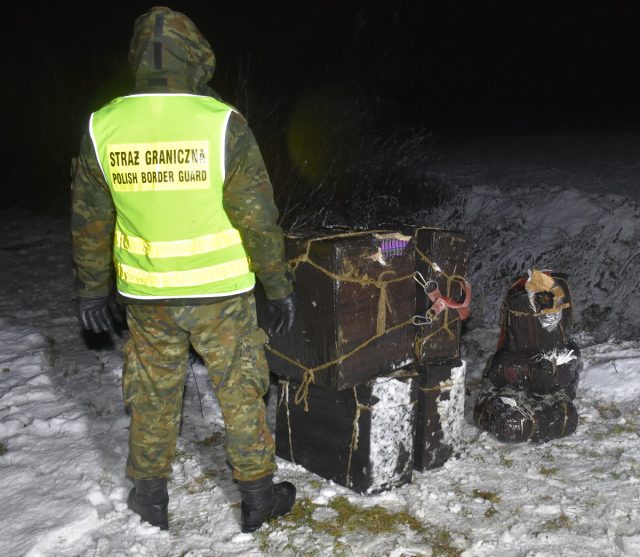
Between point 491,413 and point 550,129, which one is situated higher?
point 550,129

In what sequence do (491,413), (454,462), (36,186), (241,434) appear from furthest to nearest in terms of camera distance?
(36,186)
(491,413)
(454,462)
(241,434)

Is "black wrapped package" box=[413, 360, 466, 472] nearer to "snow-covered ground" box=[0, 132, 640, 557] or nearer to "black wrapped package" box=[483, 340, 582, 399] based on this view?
"snow-covered ground" box=[0, 132, 640, 557]

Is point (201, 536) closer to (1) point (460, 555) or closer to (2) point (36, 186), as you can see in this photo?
(1) point (460, 555)

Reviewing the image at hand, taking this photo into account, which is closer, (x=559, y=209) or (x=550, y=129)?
(x=559, y=209)

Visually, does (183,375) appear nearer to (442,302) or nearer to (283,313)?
(283,313)

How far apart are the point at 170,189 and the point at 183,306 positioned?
47 cm

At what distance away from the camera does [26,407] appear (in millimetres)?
3686

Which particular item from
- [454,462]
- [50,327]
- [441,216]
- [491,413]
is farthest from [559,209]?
[50,327]

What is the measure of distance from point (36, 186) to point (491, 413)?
8.86 meters

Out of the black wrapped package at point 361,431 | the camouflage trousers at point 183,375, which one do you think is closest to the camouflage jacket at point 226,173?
the camouflage trousers at point 183,375

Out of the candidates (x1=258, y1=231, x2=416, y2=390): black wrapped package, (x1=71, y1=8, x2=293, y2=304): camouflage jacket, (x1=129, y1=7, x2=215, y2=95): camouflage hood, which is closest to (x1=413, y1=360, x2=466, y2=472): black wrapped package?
(x1=258, y1=231, x2=416, y2=390): black wrapped package

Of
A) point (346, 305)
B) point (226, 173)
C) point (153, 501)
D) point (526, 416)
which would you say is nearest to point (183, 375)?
point (153, 501)

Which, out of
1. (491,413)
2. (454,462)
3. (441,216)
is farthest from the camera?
(441,216)

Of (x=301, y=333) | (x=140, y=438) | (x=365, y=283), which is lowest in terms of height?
(x=140, y=438)
